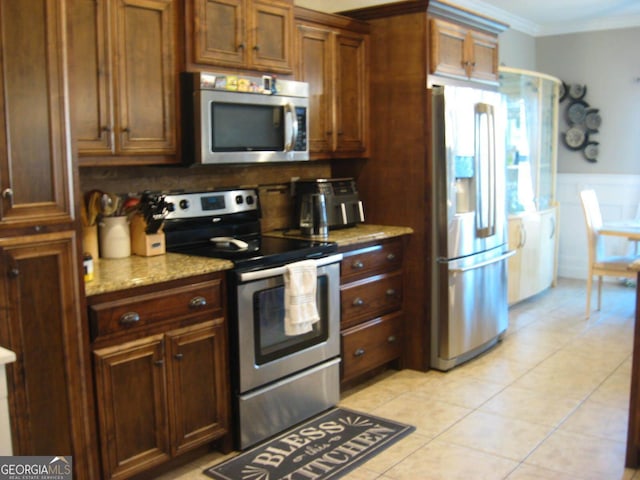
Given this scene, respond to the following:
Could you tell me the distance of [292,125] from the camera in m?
3.49

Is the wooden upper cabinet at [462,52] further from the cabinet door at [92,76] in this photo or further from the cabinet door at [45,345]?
the cabinet door at [45,345]

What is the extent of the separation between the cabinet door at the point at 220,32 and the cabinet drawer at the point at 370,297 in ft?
4.44

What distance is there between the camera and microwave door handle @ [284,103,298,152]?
137 inches

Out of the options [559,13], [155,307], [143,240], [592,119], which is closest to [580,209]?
[592,119]

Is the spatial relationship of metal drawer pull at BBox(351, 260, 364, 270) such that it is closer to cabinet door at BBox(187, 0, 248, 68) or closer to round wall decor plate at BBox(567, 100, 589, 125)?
Result: cabinet door at BBox(187, 0, 248, 68)

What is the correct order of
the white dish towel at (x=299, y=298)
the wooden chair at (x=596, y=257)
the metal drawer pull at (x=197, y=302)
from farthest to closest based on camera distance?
1. the wooden chair at (x=596, y=257)
2. the white dish towel at (x=299, y=298)
3. the metal drawer pull at (x=197, y=302)

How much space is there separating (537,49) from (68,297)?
610cm

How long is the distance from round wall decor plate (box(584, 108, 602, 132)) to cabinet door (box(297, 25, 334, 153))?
12.6 feet

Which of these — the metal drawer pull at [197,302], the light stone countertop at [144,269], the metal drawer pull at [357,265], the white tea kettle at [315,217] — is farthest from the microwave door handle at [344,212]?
the metal drawer pull at [197,302]

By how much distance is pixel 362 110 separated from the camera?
4121mm

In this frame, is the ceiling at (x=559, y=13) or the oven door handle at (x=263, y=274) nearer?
the oven door handle at (x=263, y=274)

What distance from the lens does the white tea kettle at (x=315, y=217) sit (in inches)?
→ 147
